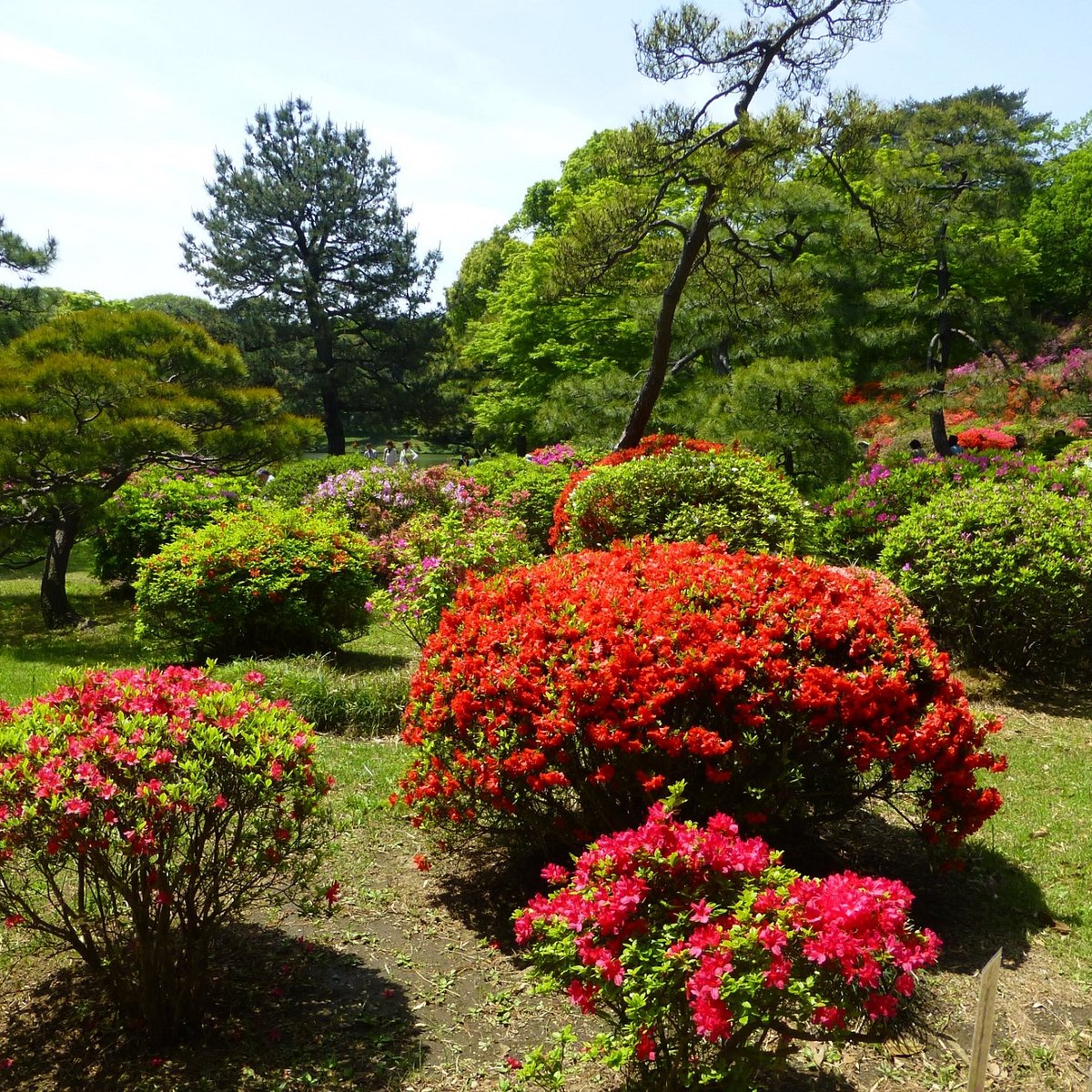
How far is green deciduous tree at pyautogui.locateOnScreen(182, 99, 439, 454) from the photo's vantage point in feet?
87.0

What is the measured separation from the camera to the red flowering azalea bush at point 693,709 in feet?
11.5

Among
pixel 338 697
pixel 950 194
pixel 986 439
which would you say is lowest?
pixel 338 697

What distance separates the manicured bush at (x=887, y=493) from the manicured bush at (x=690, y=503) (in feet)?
1.67

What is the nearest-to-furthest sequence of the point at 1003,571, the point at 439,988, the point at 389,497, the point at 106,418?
the point at 439,988
the point at 1003,571
the point at 106,418
the point at 389,497

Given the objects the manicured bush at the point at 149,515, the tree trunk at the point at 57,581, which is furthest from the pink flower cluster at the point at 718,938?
the tree trunk at the point at 57,581

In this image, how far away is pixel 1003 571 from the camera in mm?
6762

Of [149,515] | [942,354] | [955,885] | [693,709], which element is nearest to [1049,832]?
[955,885]

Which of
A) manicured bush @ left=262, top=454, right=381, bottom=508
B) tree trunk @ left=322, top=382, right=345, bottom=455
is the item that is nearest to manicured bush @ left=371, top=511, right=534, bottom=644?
manicured bush @ left=262, top=454, right=381, bottom=508

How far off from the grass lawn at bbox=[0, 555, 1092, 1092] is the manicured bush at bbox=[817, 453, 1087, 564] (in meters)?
3.68

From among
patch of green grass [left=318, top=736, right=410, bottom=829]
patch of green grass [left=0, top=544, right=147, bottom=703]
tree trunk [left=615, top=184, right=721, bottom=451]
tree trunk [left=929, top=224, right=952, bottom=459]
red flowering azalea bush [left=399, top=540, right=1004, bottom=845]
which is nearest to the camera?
red flowering azalea bush [left=399, top=540, right=1004, bottom=845]

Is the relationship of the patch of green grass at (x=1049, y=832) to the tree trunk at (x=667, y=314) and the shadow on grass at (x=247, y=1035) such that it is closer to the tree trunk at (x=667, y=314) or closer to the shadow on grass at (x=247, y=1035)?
the shadow on grass at (x=247, y=1035)

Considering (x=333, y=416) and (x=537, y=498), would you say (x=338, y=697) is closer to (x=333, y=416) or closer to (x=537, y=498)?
(x=537, y=498)

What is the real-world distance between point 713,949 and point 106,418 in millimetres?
8322

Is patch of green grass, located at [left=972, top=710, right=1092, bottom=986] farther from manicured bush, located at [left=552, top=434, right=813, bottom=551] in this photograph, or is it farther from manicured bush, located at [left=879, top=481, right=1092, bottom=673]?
manicured bush, located at [left=552, top=434, right=813, bottom=551]
